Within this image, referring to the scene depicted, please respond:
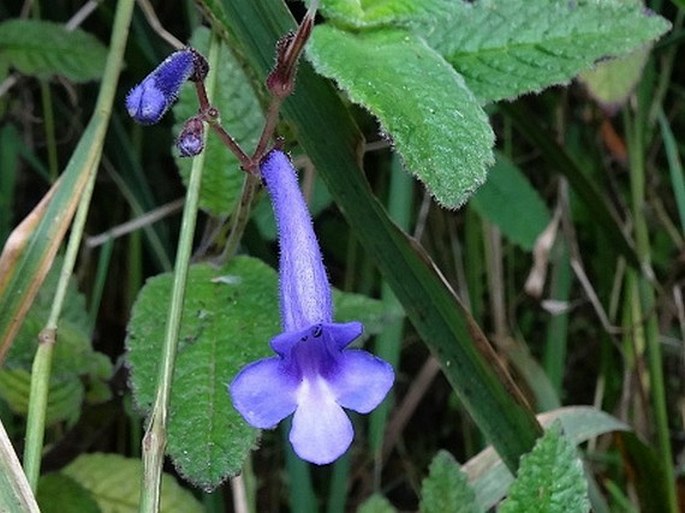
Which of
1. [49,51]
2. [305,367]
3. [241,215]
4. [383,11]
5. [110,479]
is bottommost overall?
[110,479]

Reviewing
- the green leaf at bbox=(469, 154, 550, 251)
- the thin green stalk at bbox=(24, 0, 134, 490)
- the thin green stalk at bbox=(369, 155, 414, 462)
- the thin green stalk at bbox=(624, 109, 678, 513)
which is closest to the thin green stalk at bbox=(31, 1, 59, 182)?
the thin green stalk at bbox=(24, 0, 134, 490)

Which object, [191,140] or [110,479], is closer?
[191,140]

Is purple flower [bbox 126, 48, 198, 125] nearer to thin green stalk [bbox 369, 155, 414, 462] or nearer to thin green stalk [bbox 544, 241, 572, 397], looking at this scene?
thin green stalk [bbox 369, 155, 414, 462]

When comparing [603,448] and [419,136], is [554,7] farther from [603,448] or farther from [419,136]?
[603,448]

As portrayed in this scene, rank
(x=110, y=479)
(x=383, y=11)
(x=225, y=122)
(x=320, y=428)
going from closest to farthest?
(x=320, y=428) < (x=383, y=11) < (x=225, y=122) < (x=110, y=479)

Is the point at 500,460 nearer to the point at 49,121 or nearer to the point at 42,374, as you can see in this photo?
the point at 42,374

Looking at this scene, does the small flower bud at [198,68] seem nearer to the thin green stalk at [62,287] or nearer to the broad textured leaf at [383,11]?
the broad textured leaf at [383,11]

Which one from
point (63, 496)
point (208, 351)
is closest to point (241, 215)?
point (208, 351)
